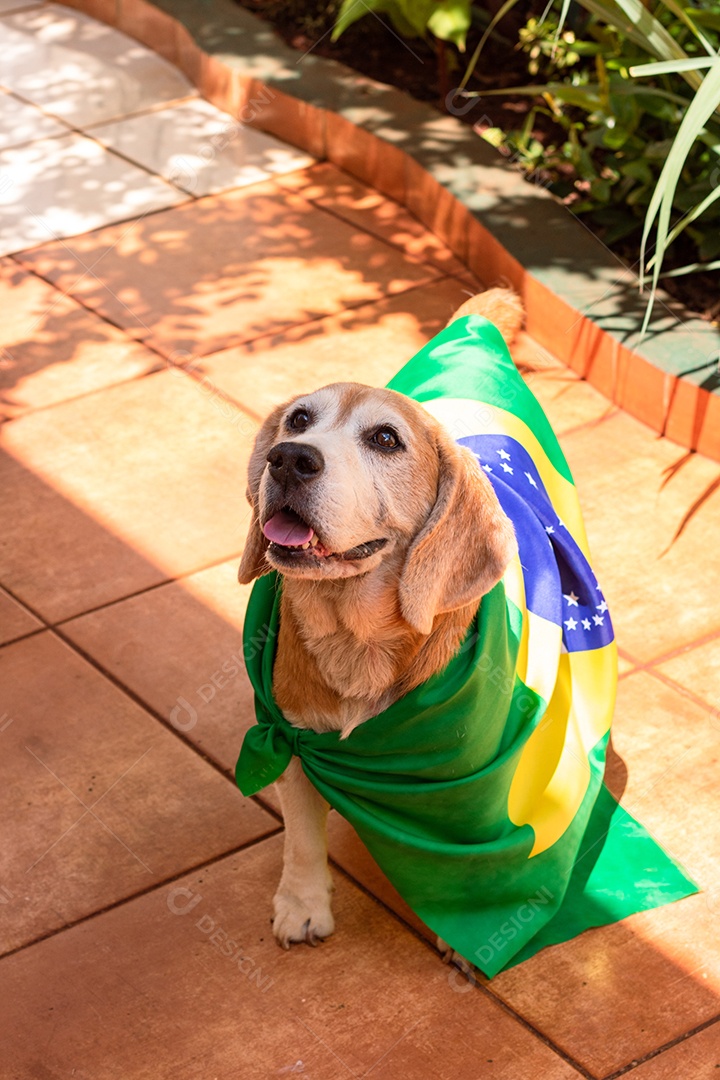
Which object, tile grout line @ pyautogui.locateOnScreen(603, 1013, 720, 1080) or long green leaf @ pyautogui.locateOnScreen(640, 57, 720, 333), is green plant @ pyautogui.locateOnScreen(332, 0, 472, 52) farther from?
tile grout line @ pyautogui.locateOnScreen(603, 1013, 720, 1080)

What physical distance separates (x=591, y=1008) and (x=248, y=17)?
7900 mm

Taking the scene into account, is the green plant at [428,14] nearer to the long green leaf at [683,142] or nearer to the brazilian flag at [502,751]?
the long green leaf at [683,142]

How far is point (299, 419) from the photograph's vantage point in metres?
3.23

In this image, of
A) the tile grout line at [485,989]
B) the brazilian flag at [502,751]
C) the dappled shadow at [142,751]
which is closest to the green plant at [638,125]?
the brazilian flag at [502,751]

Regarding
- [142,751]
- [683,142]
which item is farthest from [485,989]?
[683,142]

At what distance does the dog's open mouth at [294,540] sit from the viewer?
118 inches

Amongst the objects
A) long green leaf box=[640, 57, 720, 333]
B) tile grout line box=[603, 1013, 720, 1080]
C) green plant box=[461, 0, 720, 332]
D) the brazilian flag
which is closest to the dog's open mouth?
the brazilian flag

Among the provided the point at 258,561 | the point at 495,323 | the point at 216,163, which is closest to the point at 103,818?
the point at 258,561

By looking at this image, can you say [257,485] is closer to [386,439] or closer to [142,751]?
[386,439]

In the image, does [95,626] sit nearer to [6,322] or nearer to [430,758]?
[430,758]

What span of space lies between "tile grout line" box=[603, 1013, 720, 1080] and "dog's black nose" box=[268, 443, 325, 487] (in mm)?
1723

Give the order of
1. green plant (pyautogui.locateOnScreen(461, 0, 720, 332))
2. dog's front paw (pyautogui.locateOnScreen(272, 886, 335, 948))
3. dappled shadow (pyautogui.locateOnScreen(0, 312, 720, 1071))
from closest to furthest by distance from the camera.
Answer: dappled shadow (pyautogui.locateOnScreen(0, 312, 720, 1071)), dog's front paw (pyautogui.locateOnScreen(272, 886, 335, 948)), green plant (pyautogui.locateOnScreen(461, 0, 720, 332))

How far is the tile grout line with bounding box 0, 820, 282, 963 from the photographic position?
144 inches

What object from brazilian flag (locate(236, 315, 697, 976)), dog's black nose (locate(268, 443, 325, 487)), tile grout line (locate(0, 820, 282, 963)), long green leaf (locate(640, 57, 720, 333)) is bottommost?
tile grout line (locate(0, 820, 282, 963))
